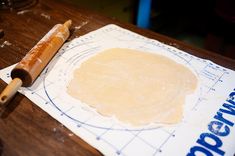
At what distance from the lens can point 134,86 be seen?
59 cm

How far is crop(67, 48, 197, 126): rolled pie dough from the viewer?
1.69 feet

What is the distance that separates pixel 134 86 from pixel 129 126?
0.45ft

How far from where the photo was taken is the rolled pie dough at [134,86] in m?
0.52

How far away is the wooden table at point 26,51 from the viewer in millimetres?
439

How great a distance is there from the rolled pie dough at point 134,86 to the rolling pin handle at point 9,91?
11cm

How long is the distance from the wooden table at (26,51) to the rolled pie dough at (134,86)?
0.10 metres

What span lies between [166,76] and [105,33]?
0.99 ft

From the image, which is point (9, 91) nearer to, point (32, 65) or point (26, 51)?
point (32, 65)

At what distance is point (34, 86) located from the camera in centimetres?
58

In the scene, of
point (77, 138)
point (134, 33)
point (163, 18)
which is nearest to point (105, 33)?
point (134, 33)

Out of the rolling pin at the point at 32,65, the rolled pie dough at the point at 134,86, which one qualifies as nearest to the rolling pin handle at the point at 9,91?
the rolling pin at the point at 32,65

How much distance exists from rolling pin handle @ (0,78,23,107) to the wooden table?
23 mm

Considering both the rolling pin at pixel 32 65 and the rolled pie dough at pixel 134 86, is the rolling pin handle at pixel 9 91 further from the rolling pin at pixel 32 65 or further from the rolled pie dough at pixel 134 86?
the rolled pie dough at pixel 134 86

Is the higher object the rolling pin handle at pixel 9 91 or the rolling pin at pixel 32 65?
the rolling pin at pixel 32 65
